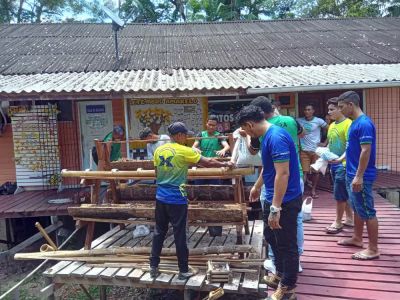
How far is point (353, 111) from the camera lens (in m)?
4.05

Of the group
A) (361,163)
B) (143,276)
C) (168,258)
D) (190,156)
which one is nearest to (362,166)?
(361,163)

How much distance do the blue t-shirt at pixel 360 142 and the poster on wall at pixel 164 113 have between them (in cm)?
539

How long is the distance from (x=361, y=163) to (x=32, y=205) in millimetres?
5965

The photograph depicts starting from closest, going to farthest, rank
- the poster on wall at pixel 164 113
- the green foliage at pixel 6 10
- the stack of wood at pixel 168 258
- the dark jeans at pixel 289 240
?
1. the dark jeans at pixel 289 240
2. the stack of wood at pixel 168 258
3. the poster on wall at pixel 164 113
4. the green foliage at pixel 6 10

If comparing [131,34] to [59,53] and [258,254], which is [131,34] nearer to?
[59,53]

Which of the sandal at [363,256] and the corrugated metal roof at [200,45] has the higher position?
the corrugated metal roof at [200,45]

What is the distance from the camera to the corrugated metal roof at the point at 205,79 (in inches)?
284

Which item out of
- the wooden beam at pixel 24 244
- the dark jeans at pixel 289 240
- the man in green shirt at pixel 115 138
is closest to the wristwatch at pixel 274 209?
the dark jeans at pixel 289 240

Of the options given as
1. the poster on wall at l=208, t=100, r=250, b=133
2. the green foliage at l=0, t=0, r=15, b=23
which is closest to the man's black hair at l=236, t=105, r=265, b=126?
the poster on wall at l=208, t=100, r=250, b=133

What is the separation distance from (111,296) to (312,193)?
396 cm

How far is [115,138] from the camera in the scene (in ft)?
21.1

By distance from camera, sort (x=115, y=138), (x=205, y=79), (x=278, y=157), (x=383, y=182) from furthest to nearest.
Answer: (x=205, y=79) < (x=383, y=182) < (x=115, y=138) < (x=278, y=157)

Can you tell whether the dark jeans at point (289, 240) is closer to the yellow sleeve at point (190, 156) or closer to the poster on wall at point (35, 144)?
the yellow sleeve at point (190, 156)

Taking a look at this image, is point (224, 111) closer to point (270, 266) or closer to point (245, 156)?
point (245, 156)
